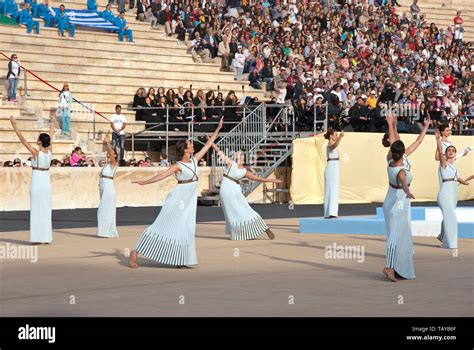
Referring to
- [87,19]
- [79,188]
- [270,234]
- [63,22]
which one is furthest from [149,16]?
[270,234]

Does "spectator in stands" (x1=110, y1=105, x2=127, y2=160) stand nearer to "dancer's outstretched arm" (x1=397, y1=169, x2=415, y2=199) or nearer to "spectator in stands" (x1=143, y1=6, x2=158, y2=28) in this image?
"spectator in stands" (x1=143, y1=6, x2=158, y2=28)

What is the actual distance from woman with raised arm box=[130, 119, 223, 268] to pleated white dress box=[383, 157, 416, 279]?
282 cm

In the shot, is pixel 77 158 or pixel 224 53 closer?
pixel 77 158

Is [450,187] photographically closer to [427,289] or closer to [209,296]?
[427,289]

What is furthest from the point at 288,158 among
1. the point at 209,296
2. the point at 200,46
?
the point at 209,296

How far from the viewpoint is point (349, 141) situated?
35438 mm

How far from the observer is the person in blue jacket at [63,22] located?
3931 centimetres

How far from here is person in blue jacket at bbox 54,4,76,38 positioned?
129 ft

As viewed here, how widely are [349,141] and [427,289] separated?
21.1m

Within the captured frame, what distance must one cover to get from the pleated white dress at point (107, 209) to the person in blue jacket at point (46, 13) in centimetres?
1671

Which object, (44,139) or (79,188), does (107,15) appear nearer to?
(79,188)

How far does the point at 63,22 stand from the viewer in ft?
129

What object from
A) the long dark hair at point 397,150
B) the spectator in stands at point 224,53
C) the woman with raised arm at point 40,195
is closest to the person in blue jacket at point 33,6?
the spectator in stands at point 224,53

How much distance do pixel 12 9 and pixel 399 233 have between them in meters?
25.6
